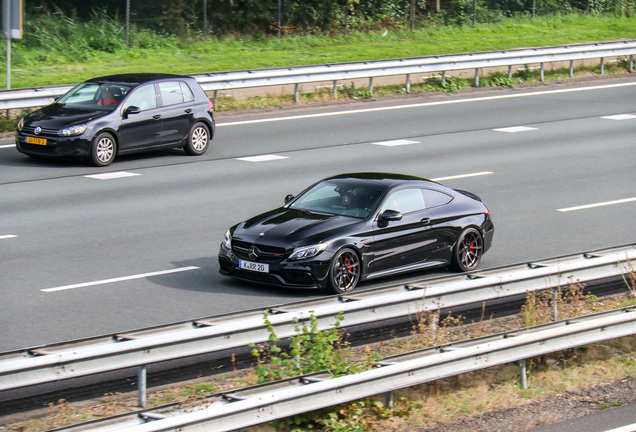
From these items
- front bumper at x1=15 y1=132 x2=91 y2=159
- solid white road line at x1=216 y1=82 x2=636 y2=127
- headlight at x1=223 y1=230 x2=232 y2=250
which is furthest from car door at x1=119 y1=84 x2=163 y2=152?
headlight at x1=223 y1=230 x2=232 y2=250

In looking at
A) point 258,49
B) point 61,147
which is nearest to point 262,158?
point 61,147

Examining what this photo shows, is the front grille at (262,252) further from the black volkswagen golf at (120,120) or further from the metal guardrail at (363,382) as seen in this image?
the black volkswagen golf at (120,120)

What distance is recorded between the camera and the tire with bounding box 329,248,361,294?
12.0m

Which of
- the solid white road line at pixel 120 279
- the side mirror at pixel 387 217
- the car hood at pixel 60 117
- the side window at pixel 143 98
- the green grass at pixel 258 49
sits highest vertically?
the green grass at pixel 258 49

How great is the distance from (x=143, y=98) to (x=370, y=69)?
9.53 metres

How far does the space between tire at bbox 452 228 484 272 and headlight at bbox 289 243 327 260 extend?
2.33 metres

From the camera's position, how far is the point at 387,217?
1251 cm

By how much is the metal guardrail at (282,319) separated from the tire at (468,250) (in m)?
1.86

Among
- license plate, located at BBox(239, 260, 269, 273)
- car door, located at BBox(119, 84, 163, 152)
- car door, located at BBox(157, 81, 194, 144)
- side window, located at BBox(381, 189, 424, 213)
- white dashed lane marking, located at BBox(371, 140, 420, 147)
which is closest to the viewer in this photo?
license plate, located at BBox(239, 260, 269, 273)

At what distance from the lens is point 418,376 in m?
8.28

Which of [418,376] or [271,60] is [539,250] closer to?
[418,376]

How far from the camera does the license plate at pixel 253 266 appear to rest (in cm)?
1197

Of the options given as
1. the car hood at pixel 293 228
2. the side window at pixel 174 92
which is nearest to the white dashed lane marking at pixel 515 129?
the side window at pixel 174 92

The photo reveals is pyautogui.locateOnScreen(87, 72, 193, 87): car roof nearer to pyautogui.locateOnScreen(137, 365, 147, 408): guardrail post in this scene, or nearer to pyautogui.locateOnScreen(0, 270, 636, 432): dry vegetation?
pyautogui.locateOnScreen(0, 270, 636, 432): dry vegetation
